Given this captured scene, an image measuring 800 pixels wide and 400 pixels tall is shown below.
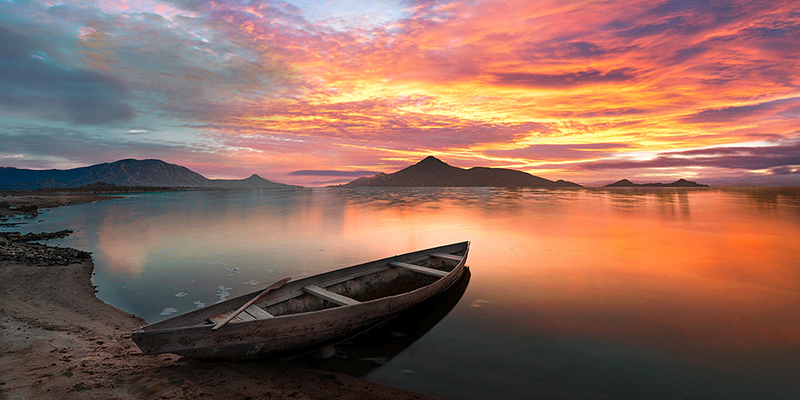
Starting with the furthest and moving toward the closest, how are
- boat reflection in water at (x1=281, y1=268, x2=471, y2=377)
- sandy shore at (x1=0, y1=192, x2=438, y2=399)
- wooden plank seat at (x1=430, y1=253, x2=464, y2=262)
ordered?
wooden plank seat at (x1=430, y1=253, x2=464, y2=262)
boat reflection in water at (x1=281, y1=268, x2=471, y2=377)
sandy shore at (x1=0, y1=192, x2=438, y2=399)

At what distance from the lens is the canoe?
5062 millimetres

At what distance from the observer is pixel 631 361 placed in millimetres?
6551

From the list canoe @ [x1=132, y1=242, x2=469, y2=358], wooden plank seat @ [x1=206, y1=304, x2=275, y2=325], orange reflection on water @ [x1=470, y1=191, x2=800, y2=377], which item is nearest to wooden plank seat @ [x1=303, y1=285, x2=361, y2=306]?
canoe @ [x1=132, y1=242, x2=469, y2=358]

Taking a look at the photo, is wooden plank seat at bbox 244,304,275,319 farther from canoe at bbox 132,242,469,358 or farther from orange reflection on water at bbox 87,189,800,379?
orange reflection on water at bbox 87,189,800,379

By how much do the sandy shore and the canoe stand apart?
44cm

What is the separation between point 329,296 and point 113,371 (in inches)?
155

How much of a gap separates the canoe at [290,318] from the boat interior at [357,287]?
0.02m

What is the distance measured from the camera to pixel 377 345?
281 inches

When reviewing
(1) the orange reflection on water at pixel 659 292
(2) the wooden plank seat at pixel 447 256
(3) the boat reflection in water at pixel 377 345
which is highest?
(2) the wooden plank seat at pixel 447 256

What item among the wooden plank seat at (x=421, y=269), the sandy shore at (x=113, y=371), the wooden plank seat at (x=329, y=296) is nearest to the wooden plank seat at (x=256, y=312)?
the sandy shore at (x=113, y=371)

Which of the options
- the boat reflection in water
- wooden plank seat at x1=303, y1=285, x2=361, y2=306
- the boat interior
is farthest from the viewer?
wooden plank seat at x1=303, y1=285, x2=361, y2=306

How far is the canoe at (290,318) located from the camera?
506 cm

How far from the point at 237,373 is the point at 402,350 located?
3271 millimetres

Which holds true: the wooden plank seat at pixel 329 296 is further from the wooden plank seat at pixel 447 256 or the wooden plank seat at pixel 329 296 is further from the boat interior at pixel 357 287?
the wooden plank seat at pixel 447 256
